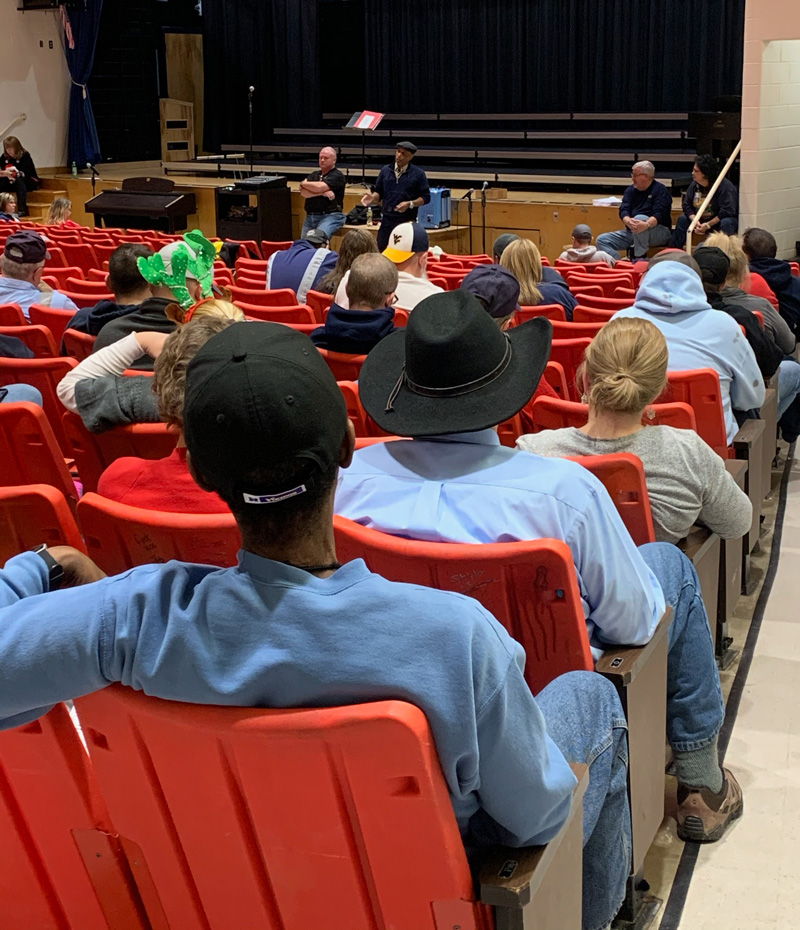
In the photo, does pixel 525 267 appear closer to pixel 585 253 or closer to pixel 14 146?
pixel 585 253

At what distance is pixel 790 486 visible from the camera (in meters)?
4.39

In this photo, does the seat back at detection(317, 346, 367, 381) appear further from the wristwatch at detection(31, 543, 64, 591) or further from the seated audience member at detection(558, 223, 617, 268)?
the seated audience member at detection(558, 223, 617, 268)

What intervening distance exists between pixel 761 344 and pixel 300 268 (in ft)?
9.03

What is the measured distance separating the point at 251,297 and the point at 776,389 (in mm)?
2452

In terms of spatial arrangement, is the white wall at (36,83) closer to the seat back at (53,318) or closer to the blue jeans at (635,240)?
the blue jeans at (635,240)

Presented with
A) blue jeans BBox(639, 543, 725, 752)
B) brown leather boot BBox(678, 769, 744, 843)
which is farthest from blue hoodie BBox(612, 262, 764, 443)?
brown leather boot BBox(678, 769, 744, 843)

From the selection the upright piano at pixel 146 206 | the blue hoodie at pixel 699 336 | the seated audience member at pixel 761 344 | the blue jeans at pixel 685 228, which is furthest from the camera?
the upright piano at pixel 146 206

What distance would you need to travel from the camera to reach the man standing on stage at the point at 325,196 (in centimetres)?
Answer: 1048

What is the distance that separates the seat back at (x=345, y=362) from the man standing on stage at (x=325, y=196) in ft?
22.5

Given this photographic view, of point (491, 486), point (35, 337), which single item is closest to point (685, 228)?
point (35, 337)

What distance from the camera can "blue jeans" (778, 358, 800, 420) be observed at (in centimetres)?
446

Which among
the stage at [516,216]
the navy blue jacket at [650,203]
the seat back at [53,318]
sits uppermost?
the seat back at [53,318]

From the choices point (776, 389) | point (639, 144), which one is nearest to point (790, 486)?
point (776, 389)

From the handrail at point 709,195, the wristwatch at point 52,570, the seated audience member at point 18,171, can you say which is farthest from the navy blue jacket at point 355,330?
the seated audience member at point 18,171
